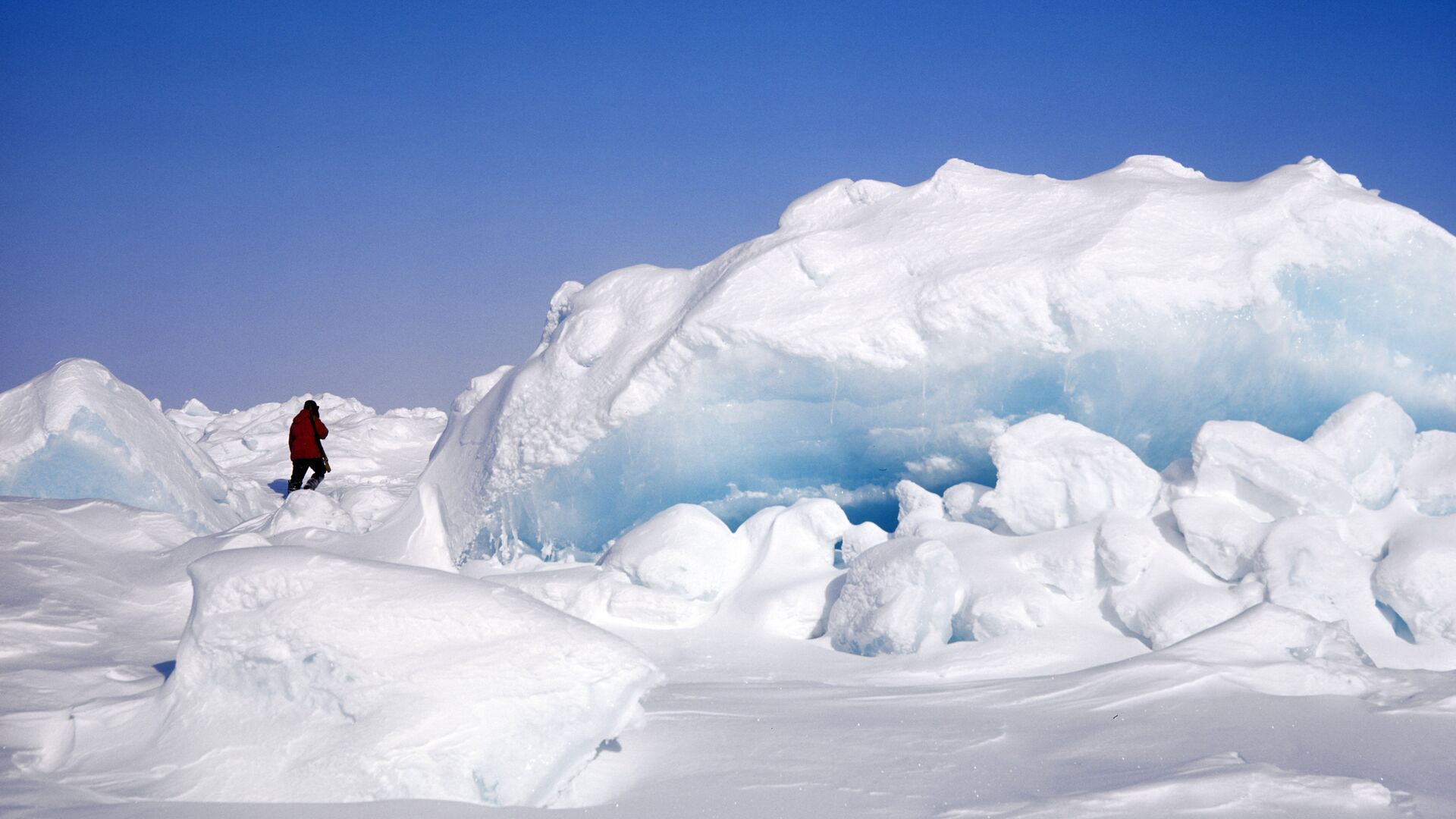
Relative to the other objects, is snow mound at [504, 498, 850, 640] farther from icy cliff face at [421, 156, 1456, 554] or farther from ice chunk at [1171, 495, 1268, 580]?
ice chunk at [1171, 495, 1268, 580]

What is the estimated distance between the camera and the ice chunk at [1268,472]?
6.24 metres

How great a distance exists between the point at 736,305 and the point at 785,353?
1.72 feet

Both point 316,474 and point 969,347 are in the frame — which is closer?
point 969,347

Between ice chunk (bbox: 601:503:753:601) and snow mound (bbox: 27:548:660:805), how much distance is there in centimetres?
269

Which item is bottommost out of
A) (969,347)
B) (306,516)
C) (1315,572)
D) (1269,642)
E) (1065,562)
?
(1269,642)

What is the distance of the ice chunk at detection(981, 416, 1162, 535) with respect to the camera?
21.5 feet

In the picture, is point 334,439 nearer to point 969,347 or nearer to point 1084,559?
point 969,347

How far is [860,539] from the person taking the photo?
7.12 meters

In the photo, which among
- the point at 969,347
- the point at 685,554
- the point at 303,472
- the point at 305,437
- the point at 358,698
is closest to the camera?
the point at 358,698

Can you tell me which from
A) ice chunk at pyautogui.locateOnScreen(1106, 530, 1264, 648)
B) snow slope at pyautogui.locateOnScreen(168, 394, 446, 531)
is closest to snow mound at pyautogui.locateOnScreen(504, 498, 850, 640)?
ice chunk at pyautogui.locateOnScreen(1106, 530, 1264, 648)

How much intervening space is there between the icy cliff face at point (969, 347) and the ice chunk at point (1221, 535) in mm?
1295

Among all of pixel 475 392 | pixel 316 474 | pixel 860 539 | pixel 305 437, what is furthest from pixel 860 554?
pixel 316 474

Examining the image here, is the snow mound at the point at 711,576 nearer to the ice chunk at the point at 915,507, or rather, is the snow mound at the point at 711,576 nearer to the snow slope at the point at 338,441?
the ice chunk at the point at 915,507

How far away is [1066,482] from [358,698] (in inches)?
172
